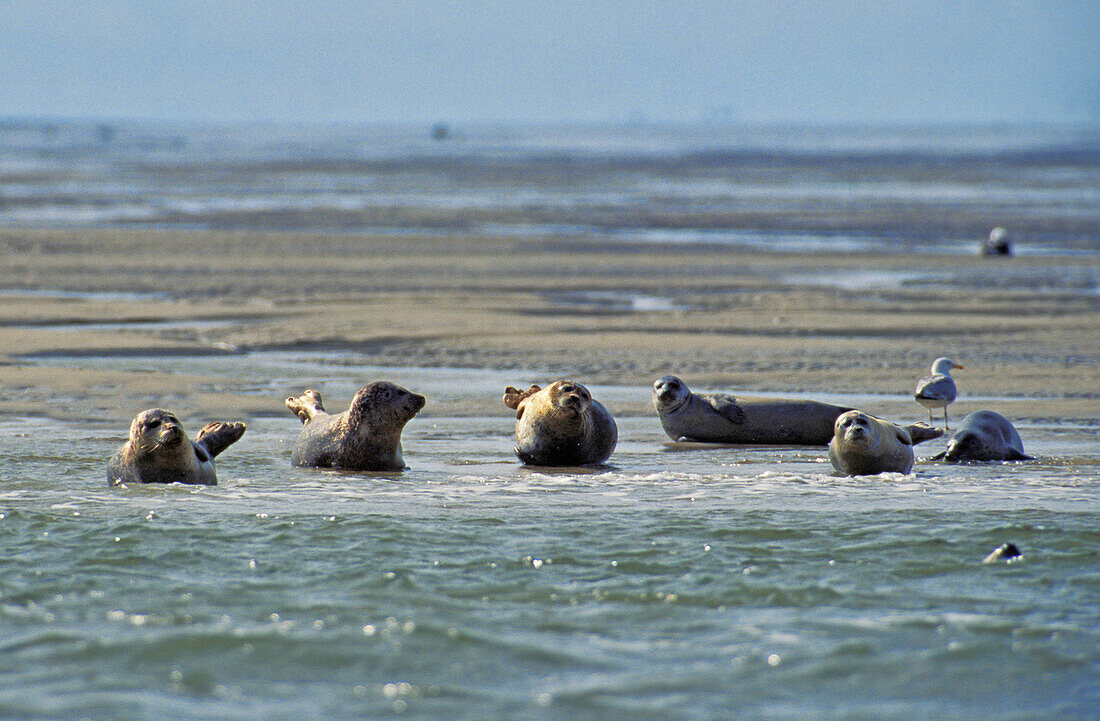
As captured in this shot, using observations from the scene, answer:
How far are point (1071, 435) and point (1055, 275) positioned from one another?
11380 millimetres

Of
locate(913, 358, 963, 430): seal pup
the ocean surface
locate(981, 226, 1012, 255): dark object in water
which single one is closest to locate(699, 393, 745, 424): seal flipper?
the ocean surface

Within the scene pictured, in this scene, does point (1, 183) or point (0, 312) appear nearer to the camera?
point (0, 312)

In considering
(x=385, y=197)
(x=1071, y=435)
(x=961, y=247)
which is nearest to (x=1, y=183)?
(x=385, y=197)

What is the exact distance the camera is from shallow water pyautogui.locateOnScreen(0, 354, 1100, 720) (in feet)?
15.6

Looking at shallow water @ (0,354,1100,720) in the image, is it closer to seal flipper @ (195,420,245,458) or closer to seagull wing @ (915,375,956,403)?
seal flipper @ (195,420,245,458)

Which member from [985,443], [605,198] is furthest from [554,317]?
[605,198]

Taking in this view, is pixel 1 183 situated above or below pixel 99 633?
above

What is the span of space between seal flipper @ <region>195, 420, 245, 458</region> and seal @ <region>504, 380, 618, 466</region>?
64.7 inches

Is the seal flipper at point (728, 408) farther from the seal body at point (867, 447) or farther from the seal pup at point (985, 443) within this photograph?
the seal pup at point (985, 443)

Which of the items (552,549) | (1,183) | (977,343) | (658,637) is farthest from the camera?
(1,183)

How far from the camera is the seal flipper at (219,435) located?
26.3ft

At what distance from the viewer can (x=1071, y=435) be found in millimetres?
9234

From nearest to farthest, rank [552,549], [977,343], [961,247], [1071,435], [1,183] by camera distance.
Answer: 1. [552,549]
2. [1071,435]
3. [977,343]
4. [961,247]
5. [1,183]

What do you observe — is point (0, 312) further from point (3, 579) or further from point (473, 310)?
point (3, 579)
